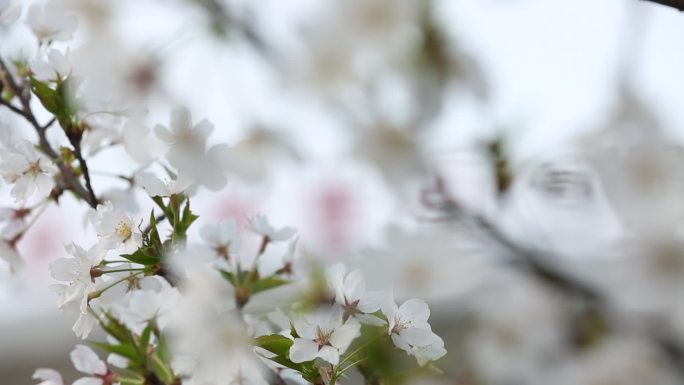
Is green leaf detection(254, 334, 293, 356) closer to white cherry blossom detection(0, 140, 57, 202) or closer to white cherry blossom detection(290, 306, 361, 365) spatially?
white cherry blossom detection(290, 306, 361, 365)

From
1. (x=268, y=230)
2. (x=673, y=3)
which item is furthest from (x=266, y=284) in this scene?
(x=673, y=3)

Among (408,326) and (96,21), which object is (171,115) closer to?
(408,326)

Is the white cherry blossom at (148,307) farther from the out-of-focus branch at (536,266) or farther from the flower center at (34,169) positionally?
the out-of-focus branch at (536,266)

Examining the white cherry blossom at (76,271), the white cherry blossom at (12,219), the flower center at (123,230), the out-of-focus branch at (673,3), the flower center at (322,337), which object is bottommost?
the white cherry blossom at (12,219)

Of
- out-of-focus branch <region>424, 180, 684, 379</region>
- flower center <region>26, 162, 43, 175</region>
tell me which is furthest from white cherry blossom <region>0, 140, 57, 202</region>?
out-of-focus branch <region>424, 180, 684, 379</region>

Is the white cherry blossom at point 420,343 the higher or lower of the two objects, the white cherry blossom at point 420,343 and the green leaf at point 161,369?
the higher

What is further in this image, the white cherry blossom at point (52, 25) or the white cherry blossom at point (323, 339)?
the white cherry blossom at point (52, 25)

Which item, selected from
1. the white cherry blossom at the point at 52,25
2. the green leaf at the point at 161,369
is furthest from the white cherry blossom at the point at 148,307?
the white cherry blossom at the point at 52,25
